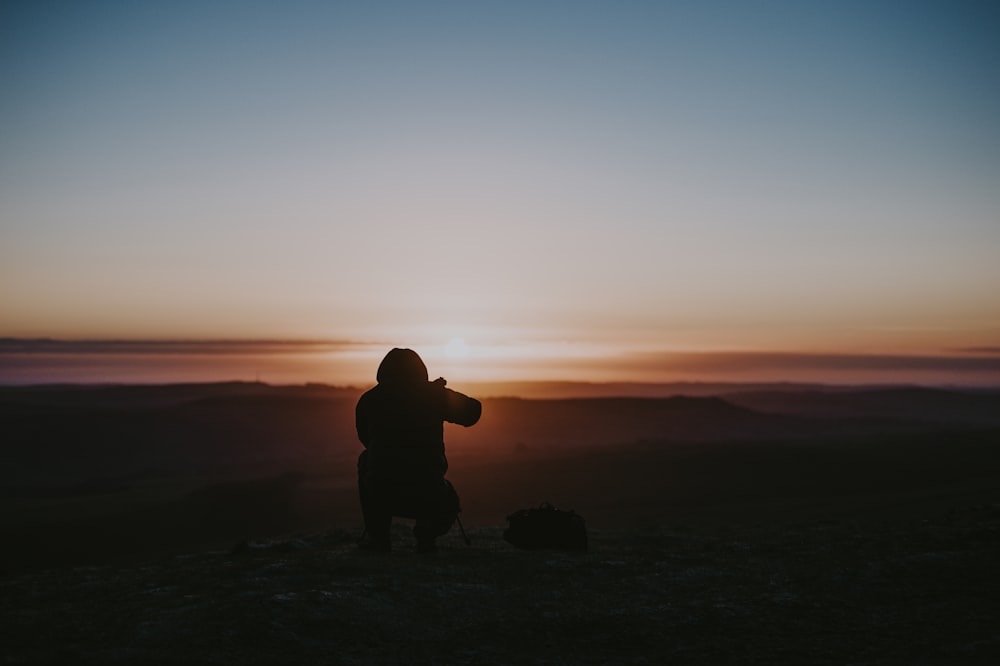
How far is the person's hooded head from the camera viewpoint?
12.1 metres

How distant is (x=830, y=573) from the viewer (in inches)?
363

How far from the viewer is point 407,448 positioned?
11.8 metres

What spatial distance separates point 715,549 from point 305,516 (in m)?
19.7

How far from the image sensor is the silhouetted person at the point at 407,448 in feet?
37.8

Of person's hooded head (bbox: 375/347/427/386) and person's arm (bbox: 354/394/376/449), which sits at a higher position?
person's hooded head (bbox: 375/347/427/386)

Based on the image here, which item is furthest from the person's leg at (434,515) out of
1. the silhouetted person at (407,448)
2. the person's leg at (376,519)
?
the person's leg at (376,519)

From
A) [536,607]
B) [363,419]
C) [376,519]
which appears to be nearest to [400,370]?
[363,419]

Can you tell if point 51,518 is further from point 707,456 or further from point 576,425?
point 576,425

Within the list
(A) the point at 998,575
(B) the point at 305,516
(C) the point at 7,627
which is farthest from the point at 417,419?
(B) the point at 305,516

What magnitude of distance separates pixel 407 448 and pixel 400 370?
3.73 feet

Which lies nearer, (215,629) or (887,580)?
(215,629)

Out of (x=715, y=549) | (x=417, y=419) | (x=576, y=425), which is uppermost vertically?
(x=417, y=419)

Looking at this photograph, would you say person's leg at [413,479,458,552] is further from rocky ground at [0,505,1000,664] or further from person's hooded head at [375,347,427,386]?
person's hooded head at [375,347,427,386]

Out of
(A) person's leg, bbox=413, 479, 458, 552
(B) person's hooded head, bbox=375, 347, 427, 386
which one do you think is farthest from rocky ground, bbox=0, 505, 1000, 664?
(B) person's hooded head, bbox=375, 347, 427, 386
